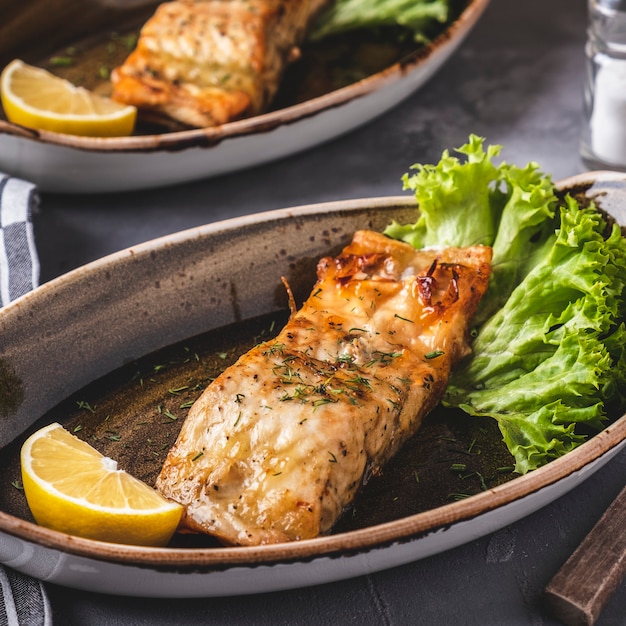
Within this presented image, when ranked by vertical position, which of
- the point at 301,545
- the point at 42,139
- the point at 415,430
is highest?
the point at 42,139

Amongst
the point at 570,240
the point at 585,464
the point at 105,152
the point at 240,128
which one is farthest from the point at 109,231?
the point at 585,464

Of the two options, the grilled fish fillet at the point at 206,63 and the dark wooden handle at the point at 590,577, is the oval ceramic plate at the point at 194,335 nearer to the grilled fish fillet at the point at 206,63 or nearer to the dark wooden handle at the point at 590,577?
the dark wooden handle at the point at 590,577

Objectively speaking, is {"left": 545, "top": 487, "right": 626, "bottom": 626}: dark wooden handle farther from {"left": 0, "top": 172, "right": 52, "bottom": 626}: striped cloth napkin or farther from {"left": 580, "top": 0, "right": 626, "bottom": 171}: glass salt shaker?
{"left": 0, "top": 172, "right": 52, "bottom": 626}: striped cloth napkin

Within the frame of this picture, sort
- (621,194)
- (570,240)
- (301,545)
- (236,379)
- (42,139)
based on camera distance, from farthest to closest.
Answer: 1. (42,139)
2. (621,194)
3. (570,240)
4. (236,379)
5. (301,545)

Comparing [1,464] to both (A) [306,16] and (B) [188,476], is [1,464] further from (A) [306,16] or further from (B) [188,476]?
(A) [306,16]

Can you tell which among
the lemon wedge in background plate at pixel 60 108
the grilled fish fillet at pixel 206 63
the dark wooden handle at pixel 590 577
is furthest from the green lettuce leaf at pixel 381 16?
the dark wooden handle at pixel 590 577

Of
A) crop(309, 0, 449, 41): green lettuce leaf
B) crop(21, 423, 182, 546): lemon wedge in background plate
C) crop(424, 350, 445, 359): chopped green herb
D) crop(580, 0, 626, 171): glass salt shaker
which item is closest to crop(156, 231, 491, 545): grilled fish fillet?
crop(424, 350, 445, 359): chopped green herb

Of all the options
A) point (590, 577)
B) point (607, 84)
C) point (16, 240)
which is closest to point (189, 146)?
point (16, 240)
